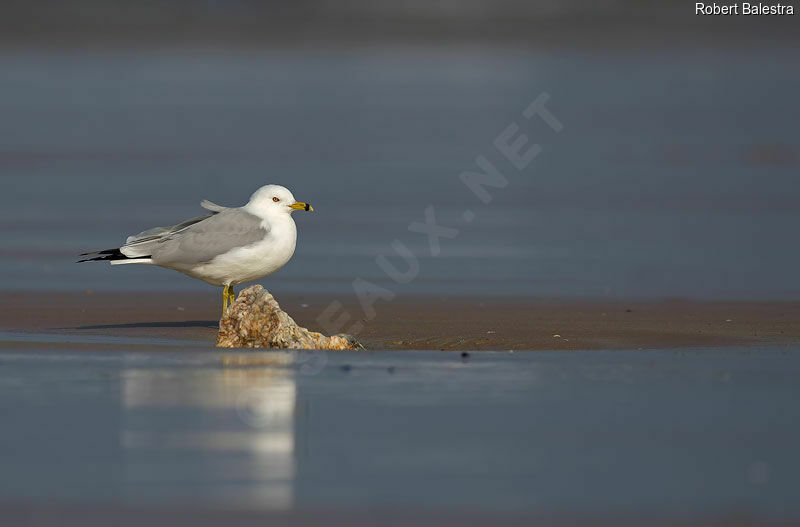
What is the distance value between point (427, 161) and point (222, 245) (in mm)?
11873

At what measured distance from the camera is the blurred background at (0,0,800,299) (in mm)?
16016

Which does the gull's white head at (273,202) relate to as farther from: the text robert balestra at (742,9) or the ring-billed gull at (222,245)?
the text robert balestra at (742,9)

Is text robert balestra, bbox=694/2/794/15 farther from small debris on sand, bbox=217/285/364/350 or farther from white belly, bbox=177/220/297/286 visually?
small debris on sand, bbox=217/285/364/350

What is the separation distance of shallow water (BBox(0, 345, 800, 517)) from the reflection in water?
0.01 metres

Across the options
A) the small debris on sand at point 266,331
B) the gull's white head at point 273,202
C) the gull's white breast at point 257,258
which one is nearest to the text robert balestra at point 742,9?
the gull's white head at point 273,202

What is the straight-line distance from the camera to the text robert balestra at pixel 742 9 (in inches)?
1665

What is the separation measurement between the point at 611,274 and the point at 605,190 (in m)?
6.28

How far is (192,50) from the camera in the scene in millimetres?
41750

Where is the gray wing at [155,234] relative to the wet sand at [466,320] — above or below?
above

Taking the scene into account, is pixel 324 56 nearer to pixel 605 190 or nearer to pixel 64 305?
pixel 605 190

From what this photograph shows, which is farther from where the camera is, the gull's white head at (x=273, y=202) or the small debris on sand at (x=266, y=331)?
the gull's white head at (x=273, y=202)

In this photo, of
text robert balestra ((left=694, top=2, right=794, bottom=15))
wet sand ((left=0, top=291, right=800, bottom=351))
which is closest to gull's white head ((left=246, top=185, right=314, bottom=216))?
wet sand ((left=0, top=291, right=800, bottom=351))

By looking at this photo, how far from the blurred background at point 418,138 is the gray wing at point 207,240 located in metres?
2.11

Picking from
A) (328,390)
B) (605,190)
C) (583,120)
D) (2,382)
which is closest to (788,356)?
(328,390)
